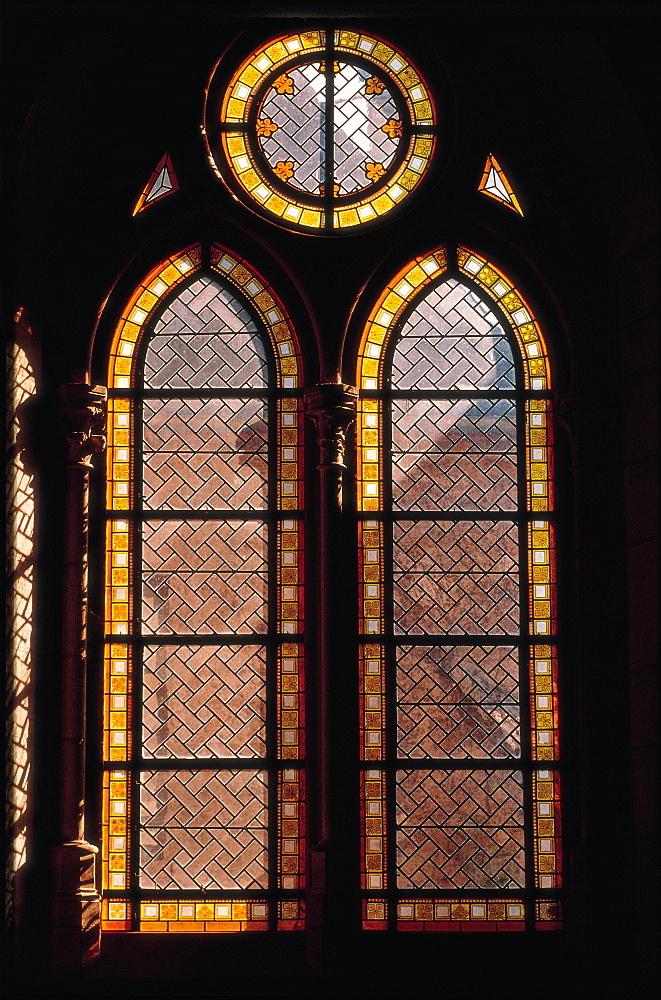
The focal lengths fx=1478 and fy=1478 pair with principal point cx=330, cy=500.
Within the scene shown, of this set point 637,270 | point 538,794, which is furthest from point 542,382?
point 538,794

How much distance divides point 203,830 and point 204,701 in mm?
626

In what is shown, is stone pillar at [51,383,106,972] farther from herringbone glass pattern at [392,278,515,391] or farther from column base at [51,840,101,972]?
herringbone glass pattern at [392,278,515,391]

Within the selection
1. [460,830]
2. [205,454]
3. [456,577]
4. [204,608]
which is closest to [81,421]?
[205,454]

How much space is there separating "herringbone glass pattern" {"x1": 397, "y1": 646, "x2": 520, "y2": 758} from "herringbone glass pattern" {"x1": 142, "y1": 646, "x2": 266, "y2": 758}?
731 mm

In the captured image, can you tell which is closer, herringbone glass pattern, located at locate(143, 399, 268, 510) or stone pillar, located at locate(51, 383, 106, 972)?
stone pillar, located at locate(51, 383, 106, 972)

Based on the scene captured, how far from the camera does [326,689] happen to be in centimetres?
713

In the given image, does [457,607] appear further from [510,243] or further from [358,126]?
[358,126]

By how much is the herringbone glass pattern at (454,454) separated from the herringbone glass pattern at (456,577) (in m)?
0.13

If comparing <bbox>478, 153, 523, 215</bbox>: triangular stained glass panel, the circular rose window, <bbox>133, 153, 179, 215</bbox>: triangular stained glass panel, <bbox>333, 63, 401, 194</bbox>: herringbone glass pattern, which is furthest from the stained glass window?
<bbox>478, 153, 523, 215</bbox>: triangular stained glass panel

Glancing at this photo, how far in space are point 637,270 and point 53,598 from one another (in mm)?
3346

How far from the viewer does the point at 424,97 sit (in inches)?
311

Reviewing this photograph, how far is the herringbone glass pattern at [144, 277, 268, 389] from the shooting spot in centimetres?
768

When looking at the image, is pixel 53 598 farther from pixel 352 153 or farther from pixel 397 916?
pixel 352 153

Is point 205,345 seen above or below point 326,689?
above
